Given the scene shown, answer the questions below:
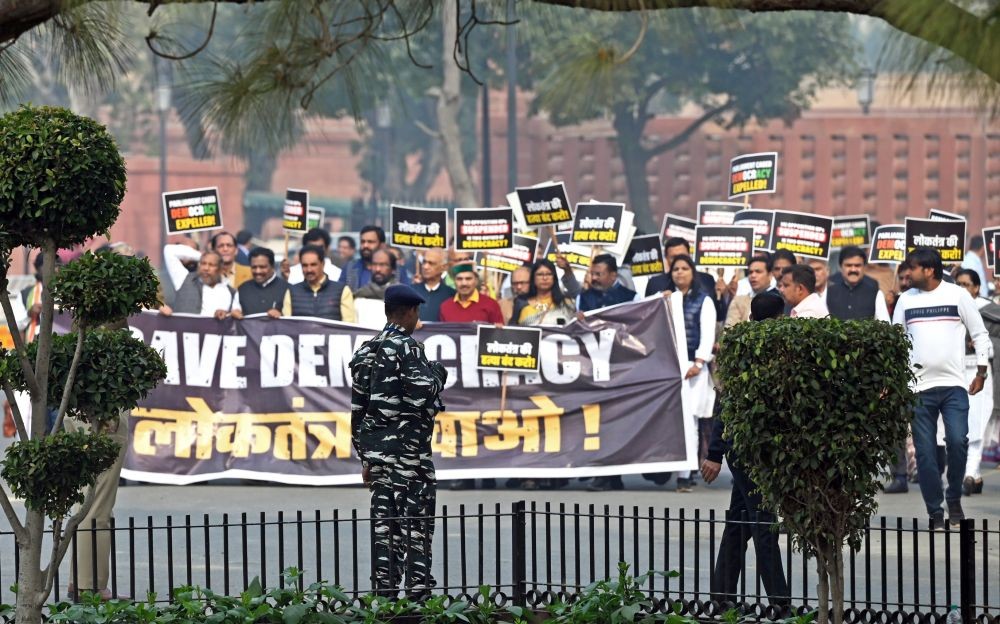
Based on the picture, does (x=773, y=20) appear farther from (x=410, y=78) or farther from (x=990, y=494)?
(x=990, y=494)

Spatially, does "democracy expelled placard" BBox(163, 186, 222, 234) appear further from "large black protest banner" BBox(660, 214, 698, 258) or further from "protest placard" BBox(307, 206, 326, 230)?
"large black protest banner" BBox(660, 214, 698, 258)

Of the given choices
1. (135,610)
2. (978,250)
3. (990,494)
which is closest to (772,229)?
(990,494)

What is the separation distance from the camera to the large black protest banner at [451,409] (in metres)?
12.8

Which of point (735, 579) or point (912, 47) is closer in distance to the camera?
point (912, 47)

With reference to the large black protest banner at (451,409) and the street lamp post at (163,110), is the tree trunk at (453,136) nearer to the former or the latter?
the street lamp post at (163,110)

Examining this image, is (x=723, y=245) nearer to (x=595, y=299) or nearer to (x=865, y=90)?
(x=595, y=299)

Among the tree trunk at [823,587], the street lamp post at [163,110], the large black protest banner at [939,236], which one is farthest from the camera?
the street lamp post at [163,110]

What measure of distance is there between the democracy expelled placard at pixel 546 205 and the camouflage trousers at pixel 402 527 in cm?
688

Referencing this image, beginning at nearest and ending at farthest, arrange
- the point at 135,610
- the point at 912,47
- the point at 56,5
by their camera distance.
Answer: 1. the point at 912,47
2. the point at 56,5
3. the point at 135,610

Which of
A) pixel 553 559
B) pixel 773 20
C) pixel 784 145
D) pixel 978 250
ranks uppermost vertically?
pixel 773 20

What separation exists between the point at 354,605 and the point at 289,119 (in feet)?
6.99

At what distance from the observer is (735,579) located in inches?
303

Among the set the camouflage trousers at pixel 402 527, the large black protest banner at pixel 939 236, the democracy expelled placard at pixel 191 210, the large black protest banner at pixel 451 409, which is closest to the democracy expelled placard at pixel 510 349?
the large black protest banner at pixel 451 409

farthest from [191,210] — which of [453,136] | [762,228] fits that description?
[453,136]
